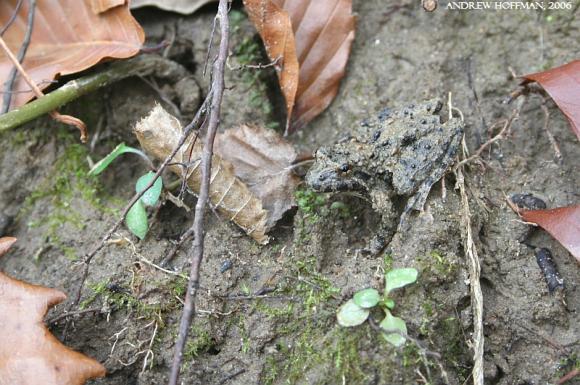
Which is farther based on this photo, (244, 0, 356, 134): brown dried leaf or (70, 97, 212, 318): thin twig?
(244, 0, 356, 134): brown dried leaf

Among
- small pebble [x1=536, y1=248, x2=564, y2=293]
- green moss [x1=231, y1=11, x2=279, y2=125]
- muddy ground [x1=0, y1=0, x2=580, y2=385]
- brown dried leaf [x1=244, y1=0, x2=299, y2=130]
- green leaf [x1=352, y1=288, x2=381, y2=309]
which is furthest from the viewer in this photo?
green moss [x1=231, y1=11, x2=279, y2=125]

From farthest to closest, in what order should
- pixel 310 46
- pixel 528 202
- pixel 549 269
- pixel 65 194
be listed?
pixel 310 46, pixel 65 194, pixel 528 202, pixel 549 269

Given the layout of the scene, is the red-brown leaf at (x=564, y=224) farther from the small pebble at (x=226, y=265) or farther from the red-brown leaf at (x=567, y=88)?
the small pebble at (x=226, y=265)

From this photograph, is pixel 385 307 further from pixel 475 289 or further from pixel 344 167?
pixel 344 167

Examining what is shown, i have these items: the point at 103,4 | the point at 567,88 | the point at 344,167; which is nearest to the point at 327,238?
the point at 344,167

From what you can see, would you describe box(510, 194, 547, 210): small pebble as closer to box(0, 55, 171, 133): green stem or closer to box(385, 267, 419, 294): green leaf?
box(385, 267, 419, 294): green leaf

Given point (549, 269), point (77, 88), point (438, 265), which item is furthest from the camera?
point (77, 88)

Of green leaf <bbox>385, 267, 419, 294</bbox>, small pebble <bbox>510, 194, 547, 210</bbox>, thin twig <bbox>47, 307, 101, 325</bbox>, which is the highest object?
thin twig <bbox>47, 307, 101, 325</bbox>

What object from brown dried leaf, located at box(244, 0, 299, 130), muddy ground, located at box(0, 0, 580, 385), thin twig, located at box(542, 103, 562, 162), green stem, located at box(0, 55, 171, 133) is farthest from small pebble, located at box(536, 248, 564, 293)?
green stem, located at box(0, 55, 171, 133)
